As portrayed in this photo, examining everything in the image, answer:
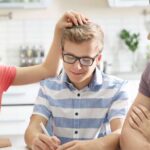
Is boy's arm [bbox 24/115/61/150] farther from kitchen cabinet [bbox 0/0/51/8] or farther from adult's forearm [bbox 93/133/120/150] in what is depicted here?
kitchen cabinet [bbox 0/0/51/8]

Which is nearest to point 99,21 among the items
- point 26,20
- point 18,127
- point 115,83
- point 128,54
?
point 128,54

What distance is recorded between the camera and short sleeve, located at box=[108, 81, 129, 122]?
135 cm

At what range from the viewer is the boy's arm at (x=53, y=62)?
4.52 feet

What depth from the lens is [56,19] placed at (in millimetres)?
3328

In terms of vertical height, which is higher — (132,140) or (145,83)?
(145,83)

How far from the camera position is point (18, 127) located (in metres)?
2.81

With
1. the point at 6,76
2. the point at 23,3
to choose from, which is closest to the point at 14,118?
the point at 23,3

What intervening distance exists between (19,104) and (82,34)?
1.58 m

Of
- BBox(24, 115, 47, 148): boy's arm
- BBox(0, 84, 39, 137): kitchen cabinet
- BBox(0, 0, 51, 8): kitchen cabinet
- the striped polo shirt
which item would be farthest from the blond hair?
BBox(0, 0, 51, 8): kitchen cabinet

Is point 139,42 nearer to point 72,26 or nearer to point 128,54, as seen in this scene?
point 128,54

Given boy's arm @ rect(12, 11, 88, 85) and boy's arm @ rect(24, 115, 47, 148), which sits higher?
boy's arm @ rect(12, 11, 88, 85)

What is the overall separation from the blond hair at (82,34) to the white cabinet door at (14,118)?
1481mm

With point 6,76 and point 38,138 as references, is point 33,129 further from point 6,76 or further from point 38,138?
point 6,76

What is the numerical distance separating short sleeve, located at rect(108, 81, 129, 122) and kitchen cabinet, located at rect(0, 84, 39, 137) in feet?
4.77
